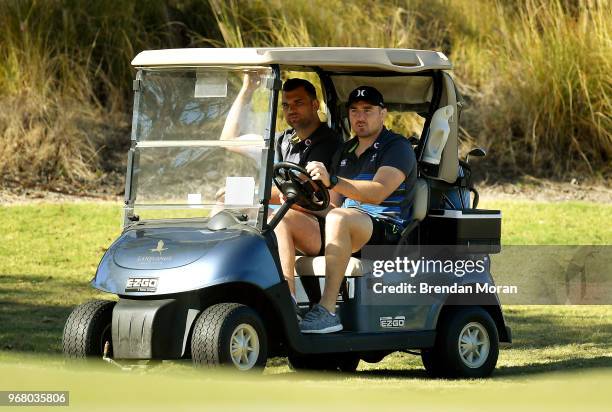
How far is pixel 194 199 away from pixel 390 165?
0.94 m

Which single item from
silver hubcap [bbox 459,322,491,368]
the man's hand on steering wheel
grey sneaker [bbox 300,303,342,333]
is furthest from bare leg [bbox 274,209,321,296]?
silver hubcap [bbox 459,322,491,368]

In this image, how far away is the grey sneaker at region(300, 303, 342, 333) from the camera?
6.45 metres

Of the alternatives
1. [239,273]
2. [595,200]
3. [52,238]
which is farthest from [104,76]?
[239,273]

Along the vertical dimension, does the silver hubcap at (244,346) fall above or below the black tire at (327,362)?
above

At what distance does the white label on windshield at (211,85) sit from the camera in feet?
21.7

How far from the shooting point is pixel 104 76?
13.7 m

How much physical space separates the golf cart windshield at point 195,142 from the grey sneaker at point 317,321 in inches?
22.1

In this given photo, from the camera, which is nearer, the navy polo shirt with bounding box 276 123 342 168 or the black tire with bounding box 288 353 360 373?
the navy polo shirt with bounding box 276 123 342 168

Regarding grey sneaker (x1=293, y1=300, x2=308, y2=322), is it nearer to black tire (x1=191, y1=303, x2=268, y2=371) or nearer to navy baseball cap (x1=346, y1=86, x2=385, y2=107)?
black tire (x1=191, y1=303, x2=268, y2=371)

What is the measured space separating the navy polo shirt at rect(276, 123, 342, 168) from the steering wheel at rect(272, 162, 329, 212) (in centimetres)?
50

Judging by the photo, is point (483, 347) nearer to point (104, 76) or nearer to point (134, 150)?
point (134, 150)

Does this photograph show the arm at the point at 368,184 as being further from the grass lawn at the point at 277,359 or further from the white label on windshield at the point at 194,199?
the grass lawn at the point at 277,359

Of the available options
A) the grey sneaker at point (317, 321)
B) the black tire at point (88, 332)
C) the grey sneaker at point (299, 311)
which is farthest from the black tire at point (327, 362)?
the black tire at point (88, 332)

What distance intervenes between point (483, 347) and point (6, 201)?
6.22 meters
